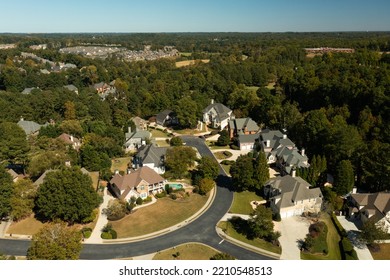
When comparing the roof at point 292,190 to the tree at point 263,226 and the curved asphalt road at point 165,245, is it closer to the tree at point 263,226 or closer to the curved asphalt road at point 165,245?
the tree at point 263,226

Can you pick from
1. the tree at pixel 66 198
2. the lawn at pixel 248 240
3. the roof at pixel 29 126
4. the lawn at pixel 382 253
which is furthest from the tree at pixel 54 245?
the roof at pixel 29 126

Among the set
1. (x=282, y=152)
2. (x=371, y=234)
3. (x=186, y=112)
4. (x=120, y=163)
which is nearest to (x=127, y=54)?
(x=186, y=112)

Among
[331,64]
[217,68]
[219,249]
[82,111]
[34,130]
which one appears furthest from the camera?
[217,68]

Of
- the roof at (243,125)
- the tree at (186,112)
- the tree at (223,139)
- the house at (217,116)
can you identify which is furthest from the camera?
the house at (217,116)

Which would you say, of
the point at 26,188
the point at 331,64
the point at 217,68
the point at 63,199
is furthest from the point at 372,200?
the point at 217,68

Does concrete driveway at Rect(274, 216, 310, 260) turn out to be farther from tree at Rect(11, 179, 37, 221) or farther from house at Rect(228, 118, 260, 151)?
tree at Rect(11, 179, 37, 221)

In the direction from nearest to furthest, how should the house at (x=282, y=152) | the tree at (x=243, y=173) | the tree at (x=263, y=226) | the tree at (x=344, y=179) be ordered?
the tree at (x=263, y=226), the tree at (x=344, y=179), the tree at (x=243, y=173), the house at (x=282, y=152)

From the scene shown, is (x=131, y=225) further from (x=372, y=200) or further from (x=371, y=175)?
(x=371, y=175)
